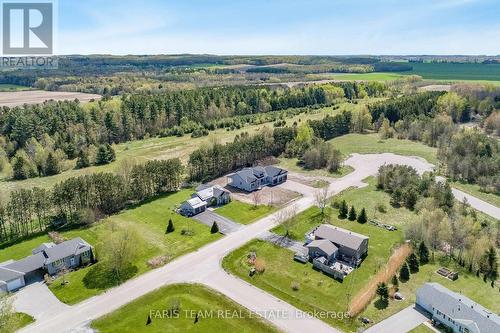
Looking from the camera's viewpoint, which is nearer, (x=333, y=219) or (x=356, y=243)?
(x=356, y=243)

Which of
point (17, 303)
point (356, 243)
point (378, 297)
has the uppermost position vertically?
point (356, 243)

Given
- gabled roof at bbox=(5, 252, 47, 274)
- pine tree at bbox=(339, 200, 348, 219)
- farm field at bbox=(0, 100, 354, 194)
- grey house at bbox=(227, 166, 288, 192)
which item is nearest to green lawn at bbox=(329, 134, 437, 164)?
farm field at bbox=(0, 100, 354, 194)

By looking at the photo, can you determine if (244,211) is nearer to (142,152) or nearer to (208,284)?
(208,284)

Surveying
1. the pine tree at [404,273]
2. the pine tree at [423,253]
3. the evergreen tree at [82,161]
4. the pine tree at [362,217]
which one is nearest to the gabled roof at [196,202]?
the pine tree at [362,217]

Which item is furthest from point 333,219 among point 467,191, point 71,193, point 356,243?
point 71,193

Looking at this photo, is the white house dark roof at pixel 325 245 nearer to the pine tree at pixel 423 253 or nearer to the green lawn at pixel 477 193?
the pine tree at pixel 423 253

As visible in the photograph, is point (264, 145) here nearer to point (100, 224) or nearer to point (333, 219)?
point (333, 219)
